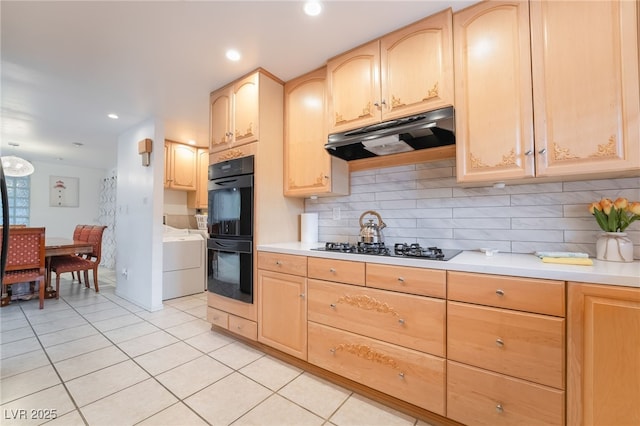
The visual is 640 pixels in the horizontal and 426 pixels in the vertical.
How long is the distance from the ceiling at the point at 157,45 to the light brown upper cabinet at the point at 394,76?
83mm

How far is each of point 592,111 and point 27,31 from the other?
11.3 feet

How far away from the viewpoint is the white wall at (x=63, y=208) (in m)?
5.77

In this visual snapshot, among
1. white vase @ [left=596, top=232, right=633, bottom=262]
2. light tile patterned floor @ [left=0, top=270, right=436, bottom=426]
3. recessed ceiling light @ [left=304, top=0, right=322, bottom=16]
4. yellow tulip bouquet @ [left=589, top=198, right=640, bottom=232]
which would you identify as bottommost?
light tile patterned floor @ [left=0, top=270, right=436, bottom=426]

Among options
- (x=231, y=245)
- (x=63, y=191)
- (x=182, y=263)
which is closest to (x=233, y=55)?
(x=231, y=245)

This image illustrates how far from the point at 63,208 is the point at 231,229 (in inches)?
258

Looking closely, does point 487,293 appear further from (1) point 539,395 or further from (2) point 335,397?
(2) point 335,397

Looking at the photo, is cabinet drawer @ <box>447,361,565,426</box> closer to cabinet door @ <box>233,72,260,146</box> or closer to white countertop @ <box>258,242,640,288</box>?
white countertop @ <box>258,242,640,288</box>

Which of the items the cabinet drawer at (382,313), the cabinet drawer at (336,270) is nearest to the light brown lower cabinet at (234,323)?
the cabinet drawer at (382,313)

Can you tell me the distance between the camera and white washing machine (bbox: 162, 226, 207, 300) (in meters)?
3.53

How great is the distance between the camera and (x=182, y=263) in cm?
368

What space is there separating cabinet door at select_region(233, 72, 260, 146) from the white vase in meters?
2.35

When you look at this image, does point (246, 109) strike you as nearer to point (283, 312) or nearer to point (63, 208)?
point (283, 312)

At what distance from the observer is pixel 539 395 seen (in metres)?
1.11

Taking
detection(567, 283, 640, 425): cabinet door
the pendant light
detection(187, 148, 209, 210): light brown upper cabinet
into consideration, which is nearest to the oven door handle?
detection(567, 283, 640, 425): cabinet door
